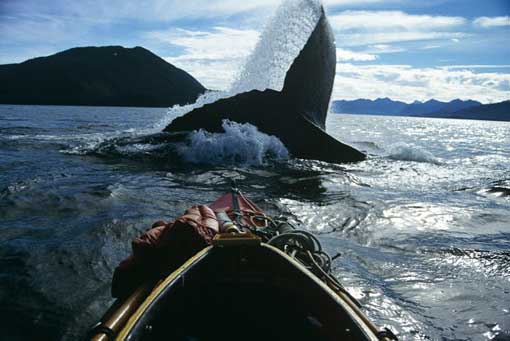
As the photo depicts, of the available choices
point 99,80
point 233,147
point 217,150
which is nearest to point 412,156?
point 233,147

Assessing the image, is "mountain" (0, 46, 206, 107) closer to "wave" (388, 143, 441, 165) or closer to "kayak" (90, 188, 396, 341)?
"wave" (388, 143, 441, 165)

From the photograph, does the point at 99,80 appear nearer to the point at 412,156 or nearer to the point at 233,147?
the point at 412,156

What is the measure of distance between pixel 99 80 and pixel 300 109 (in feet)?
524

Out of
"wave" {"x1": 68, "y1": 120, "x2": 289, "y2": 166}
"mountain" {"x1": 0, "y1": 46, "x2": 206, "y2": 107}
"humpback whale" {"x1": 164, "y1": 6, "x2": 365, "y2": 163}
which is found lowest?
"wave" {"x1": 68, "y1": 120, "x2": 289, "y2": 166}

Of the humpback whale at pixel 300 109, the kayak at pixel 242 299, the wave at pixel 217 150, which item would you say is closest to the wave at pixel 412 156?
the humpback whale at pixel 300 109

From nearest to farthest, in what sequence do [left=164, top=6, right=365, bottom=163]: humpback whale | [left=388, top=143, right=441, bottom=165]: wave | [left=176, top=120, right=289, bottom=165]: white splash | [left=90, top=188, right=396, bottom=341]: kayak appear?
[left=90, top=188, right=396, bottom=341]: kayak → [left=164, top=6, right=365, bottom=163]: humpback whale → [left=176, top=120, right=289, bottom=165]: white splash → [left=388, top=143, right=441, bottom=165]: wave

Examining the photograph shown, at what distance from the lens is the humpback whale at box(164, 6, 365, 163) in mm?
11703

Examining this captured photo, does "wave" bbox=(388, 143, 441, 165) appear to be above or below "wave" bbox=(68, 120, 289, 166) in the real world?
below

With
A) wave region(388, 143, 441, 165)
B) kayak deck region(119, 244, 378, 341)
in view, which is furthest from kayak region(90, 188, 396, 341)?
wave region(388, 143, 441, 165)

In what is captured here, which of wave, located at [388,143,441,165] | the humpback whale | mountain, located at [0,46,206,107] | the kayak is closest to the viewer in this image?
the kayak

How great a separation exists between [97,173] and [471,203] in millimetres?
8889

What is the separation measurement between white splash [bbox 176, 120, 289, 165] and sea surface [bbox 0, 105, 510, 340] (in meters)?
0.04

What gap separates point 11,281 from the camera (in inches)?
172

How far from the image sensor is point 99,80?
156 m
